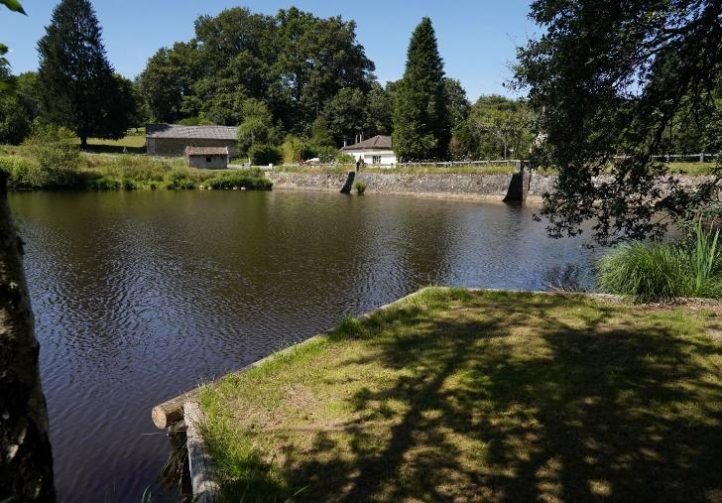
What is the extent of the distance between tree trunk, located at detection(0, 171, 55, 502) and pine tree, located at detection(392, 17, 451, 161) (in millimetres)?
51908

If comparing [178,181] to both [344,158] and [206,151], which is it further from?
[344,158]

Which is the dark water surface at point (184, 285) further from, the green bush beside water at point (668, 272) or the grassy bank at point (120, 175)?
the grassy bank at point (120, 175)

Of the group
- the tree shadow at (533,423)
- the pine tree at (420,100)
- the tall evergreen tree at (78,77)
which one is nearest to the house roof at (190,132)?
the tall evergreen tree at (78,77)

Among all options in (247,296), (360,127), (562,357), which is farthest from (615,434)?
(360,127)

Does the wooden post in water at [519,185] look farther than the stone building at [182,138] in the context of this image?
No

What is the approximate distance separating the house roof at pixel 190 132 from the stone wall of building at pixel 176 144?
409mm

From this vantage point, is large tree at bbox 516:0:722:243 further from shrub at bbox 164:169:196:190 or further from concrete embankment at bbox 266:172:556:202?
shrub at bbox 164:169:196:190

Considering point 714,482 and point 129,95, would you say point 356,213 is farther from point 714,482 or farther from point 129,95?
point 129,95

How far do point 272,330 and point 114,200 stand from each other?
30.6m

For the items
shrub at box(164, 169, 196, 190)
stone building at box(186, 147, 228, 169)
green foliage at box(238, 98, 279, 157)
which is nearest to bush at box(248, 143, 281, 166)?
green foliage at box(238, 98, 279, 157)

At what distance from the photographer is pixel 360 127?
6981 cm

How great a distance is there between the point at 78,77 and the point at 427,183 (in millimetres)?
41895

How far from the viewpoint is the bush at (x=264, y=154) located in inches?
2382

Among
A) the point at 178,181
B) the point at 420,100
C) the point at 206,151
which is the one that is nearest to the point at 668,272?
the point at 420,100
